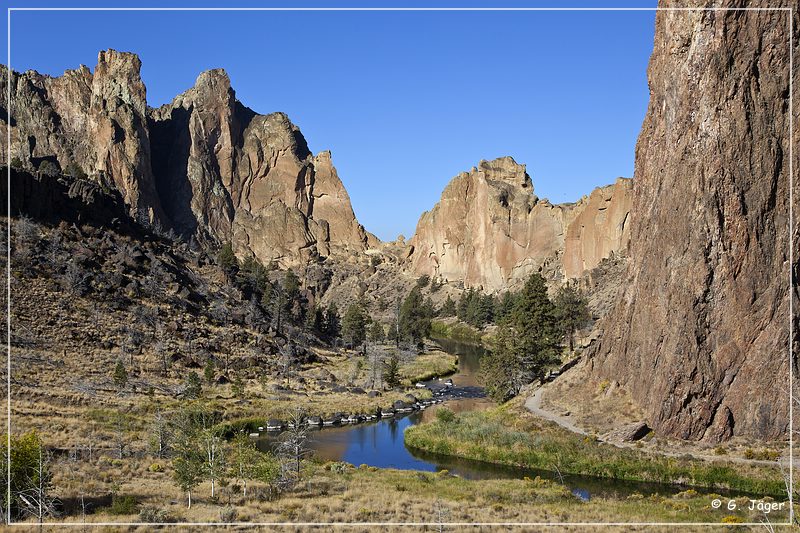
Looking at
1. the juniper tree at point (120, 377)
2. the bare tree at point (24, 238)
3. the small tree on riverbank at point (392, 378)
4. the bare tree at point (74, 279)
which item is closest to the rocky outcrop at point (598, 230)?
the small tree on riverbank at point (392, 378)

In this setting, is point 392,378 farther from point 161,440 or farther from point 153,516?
point 153,516

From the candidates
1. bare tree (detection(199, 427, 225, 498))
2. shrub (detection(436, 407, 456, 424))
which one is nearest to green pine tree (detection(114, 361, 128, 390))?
bare tree (detection(199, 427, 225, 498))

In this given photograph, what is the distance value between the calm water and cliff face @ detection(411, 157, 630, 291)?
86.2 m

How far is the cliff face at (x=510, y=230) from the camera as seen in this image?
15112 cm

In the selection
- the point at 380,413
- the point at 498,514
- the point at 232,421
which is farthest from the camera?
the point at 380,413

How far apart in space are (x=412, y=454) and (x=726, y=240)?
2390cm

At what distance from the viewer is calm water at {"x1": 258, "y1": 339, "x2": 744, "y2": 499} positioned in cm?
3975

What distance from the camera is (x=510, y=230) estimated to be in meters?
176

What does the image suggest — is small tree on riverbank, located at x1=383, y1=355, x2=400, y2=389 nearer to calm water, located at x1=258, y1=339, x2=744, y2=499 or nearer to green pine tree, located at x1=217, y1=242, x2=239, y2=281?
calm water, located at x1=258, y1=339, x2=744, y2=499

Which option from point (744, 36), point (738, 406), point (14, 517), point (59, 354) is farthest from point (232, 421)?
point (744, 36)

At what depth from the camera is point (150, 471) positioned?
38.8 meters

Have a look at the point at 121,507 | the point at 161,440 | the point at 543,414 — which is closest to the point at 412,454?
the point at 543,414

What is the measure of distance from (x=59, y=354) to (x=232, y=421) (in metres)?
19.7

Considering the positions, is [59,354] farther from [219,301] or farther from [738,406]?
[738,406]
